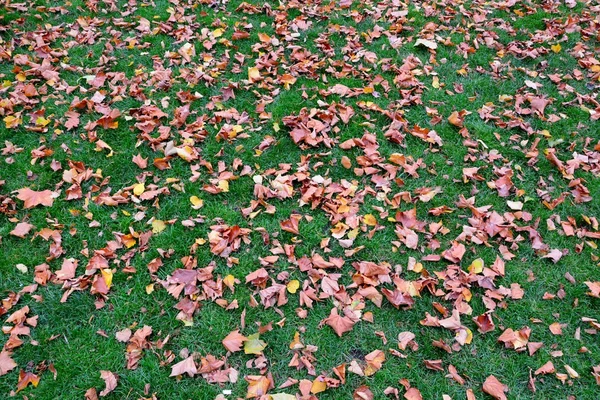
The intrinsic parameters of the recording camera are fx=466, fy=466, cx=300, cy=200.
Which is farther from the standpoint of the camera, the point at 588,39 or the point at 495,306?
the point at 588,39

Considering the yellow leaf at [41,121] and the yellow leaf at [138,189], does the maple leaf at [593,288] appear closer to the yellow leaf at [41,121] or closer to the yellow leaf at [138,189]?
the yellow leaf at [138,189]

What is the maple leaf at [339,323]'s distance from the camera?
9.25 ft

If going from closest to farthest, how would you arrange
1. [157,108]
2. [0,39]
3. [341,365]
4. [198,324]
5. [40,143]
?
[341,365]
[198,324]
[40,143]
[157,108]
[0,39]

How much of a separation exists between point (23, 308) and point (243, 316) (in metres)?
1.35

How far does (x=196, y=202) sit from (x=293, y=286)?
1.01 meters

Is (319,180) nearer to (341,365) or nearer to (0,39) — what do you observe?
(341,365)

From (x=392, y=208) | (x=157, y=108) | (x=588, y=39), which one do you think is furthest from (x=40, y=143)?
(x=588, y=39)

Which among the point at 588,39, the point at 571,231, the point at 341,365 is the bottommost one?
the point at 341,365

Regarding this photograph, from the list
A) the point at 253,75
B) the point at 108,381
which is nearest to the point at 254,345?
the point at 108,381

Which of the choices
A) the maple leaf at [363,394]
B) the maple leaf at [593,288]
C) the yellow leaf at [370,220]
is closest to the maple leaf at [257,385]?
the maple leaf at [363,394]

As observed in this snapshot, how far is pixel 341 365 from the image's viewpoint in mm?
Result: 2676

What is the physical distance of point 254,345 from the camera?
2758 mm

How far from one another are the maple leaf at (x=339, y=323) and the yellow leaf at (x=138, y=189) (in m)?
1.69

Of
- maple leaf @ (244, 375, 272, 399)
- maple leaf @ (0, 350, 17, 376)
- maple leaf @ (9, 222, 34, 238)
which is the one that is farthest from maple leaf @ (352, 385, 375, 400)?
maple leaf @ (9, 222, 34, 238)
